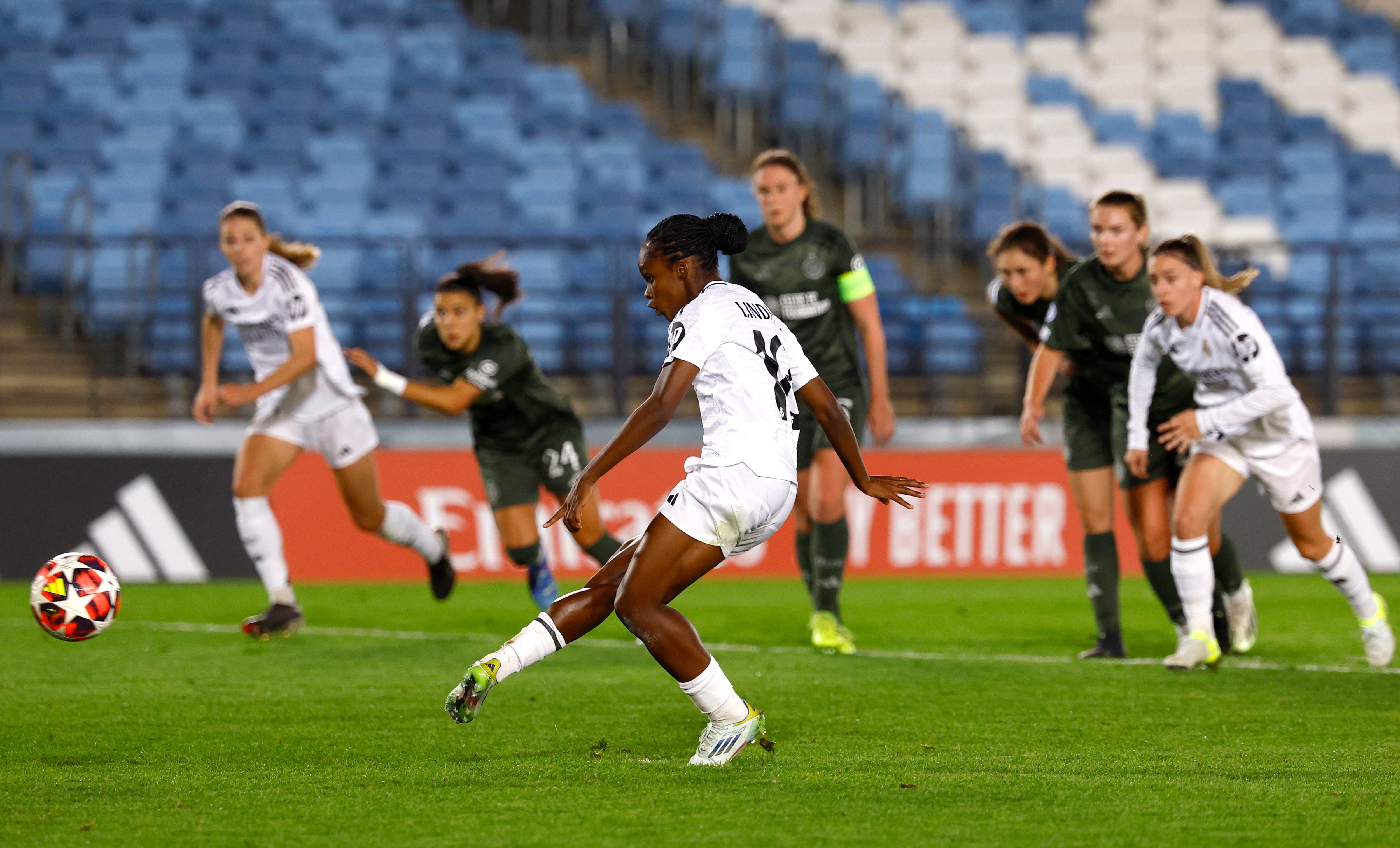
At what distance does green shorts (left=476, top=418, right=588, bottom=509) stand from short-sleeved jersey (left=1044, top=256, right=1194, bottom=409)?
2.55 meters

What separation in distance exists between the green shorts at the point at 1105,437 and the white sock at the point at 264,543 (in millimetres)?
4099

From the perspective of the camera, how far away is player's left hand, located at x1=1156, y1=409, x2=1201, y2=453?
608 centimetres

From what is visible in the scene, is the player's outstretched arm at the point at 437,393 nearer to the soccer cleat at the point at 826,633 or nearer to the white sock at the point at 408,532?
the white sock at the point at 408,532

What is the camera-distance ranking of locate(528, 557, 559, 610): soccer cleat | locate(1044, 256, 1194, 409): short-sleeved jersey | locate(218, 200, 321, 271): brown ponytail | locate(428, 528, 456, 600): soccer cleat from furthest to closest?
locate(428, 528, 456, 600): soccer cleat
locate(528, 557, 559, 610): soccer cleat
locate(218, 200, 321, 271): brown ponytail
locate(1044, 256, 1194, 409): short-sleeved jersey

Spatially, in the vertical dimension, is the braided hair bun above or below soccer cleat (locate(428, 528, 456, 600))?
above

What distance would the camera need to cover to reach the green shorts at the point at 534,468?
302 inches

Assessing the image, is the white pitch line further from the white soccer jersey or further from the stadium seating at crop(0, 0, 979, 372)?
the stadium seating at crop(0, 0, 979, 372)

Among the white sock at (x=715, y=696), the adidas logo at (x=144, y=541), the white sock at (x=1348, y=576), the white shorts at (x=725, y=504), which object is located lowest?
the adidas logo at (x=144, y=541)

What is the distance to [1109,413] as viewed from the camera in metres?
7.02

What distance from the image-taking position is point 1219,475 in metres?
6.30

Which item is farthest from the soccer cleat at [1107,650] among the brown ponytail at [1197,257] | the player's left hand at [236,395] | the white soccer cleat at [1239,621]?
the player's left hand at [236,395]

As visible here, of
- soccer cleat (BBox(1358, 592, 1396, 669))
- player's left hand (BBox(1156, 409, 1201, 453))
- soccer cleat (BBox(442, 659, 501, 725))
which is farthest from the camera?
soccer cleat (BBox(1358, 592, 1396, 669))

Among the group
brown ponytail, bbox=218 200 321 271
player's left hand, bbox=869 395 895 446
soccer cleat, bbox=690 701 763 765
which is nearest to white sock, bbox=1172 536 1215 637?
player's left hand, bbox=869 395 895 446

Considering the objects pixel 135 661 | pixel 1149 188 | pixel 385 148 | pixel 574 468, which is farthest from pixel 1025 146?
pixel 135 661
